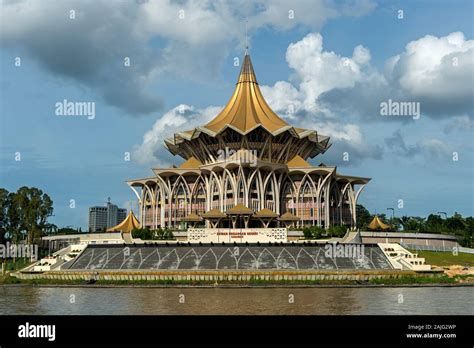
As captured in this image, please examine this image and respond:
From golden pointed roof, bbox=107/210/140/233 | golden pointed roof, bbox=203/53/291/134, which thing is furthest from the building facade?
golden pointed roof, bbox=107/210/140/233

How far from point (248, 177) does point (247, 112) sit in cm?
1168

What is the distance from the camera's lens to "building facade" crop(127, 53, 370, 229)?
81.7 metres

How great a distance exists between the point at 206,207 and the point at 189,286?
4089cm

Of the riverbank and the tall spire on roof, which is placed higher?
the tall spire on roof

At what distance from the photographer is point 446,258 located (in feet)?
206

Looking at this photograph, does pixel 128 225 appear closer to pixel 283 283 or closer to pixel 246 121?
Answer: pixel 246 121

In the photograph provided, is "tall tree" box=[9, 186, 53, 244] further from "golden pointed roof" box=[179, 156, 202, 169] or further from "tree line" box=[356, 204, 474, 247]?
"tree line" box=[356, 204, 474, 247]

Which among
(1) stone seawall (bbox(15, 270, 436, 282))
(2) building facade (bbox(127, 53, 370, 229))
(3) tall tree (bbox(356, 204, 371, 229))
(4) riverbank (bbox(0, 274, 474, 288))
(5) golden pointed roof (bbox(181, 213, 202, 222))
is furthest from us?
(3) tall tree (bbox(356, 204, 371, 229))

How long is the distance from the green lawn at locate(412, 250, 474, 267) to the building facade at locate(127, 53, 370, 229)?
19.0 m

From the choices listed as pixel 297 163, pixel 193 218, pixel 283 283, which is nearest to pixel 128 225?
pixel 193 218

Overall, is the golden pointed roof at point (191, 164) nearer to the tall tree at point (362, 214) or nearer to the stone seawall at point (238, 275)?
→ the stone seawall at point (238, 275)

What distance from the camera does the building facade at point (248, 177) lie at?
268 ft

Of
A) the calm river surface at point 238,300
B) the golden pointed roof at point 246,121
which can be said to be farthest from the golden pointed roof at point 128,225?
the calm river surface at point 238,300
